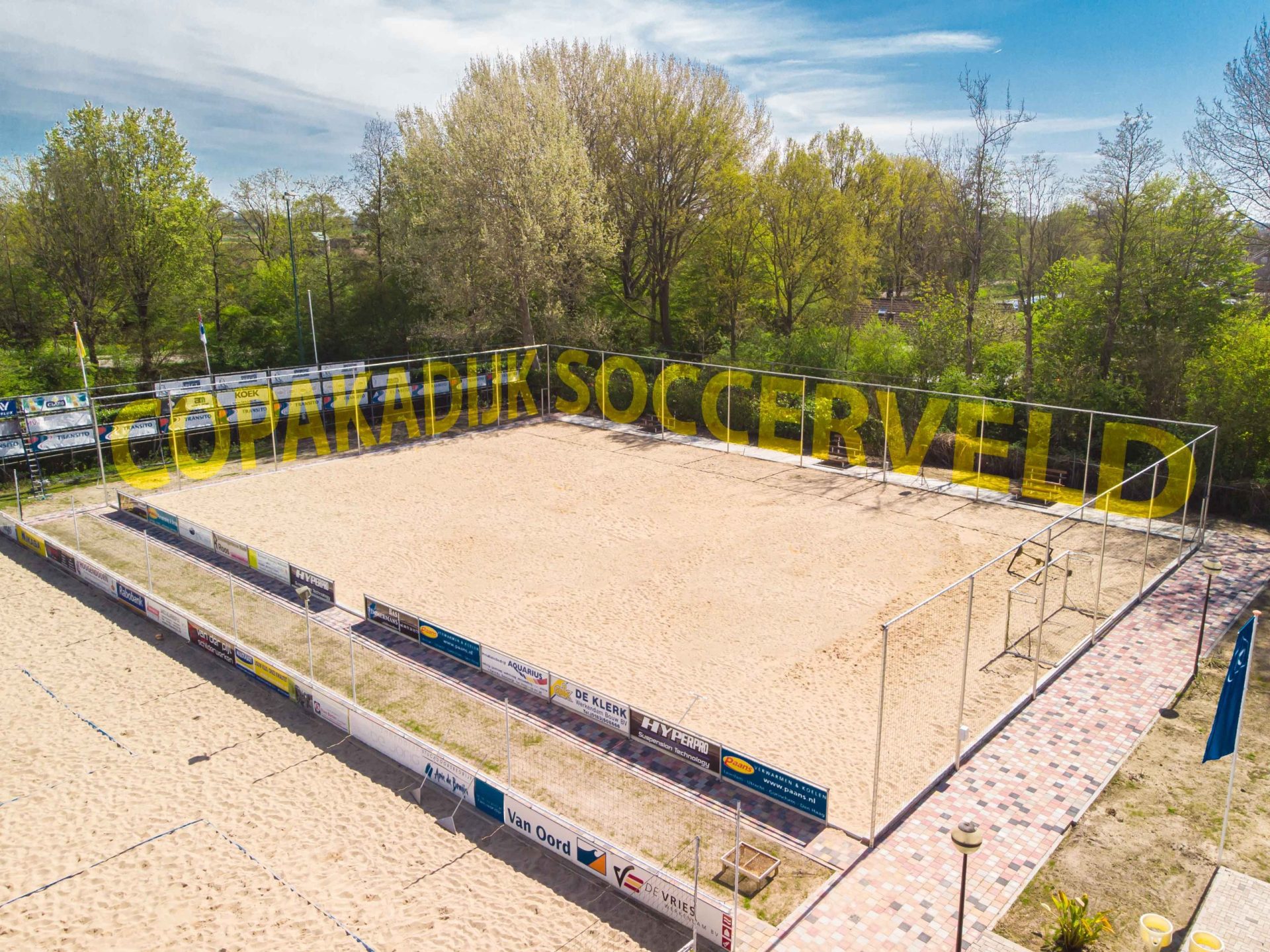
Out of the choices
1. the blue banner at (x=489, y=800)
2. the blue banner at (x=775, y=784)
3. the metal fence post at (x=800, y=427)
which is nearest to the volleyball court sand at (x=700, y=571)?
the blue banner at (x=775, y=784)

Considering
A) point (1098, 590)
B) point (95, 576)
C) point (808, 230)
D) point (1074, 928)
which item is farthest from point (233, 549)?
point (808, 230)

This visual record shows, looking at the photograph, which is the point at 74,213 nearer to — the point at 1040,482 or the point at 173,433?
the point at 173,433

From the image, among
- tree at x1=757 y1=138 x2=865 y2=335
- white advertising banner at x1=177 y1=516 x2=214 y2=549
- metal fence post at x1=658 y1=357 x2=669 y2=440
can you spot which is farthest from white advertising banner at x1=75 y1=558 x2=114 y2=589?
tree at x1=757 y1=138 x2=865 y2=335

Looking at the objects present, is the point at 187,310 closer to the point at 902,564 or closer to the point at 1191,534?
the point at 902,564

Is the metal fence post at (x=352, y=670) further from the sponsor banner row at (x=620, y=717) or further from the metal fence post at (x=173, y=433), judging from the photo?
the metal fence post at (x=173, y=433)

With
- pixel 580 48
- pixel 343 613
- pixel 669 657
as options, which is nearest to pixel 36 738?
pixel 343 613

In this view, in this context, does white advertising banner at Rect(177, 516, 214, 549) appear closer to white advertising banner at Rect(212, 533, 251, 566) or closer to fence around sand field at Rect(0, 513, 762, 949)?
white advertising banner at Rect(212, 533, 251, 566)
